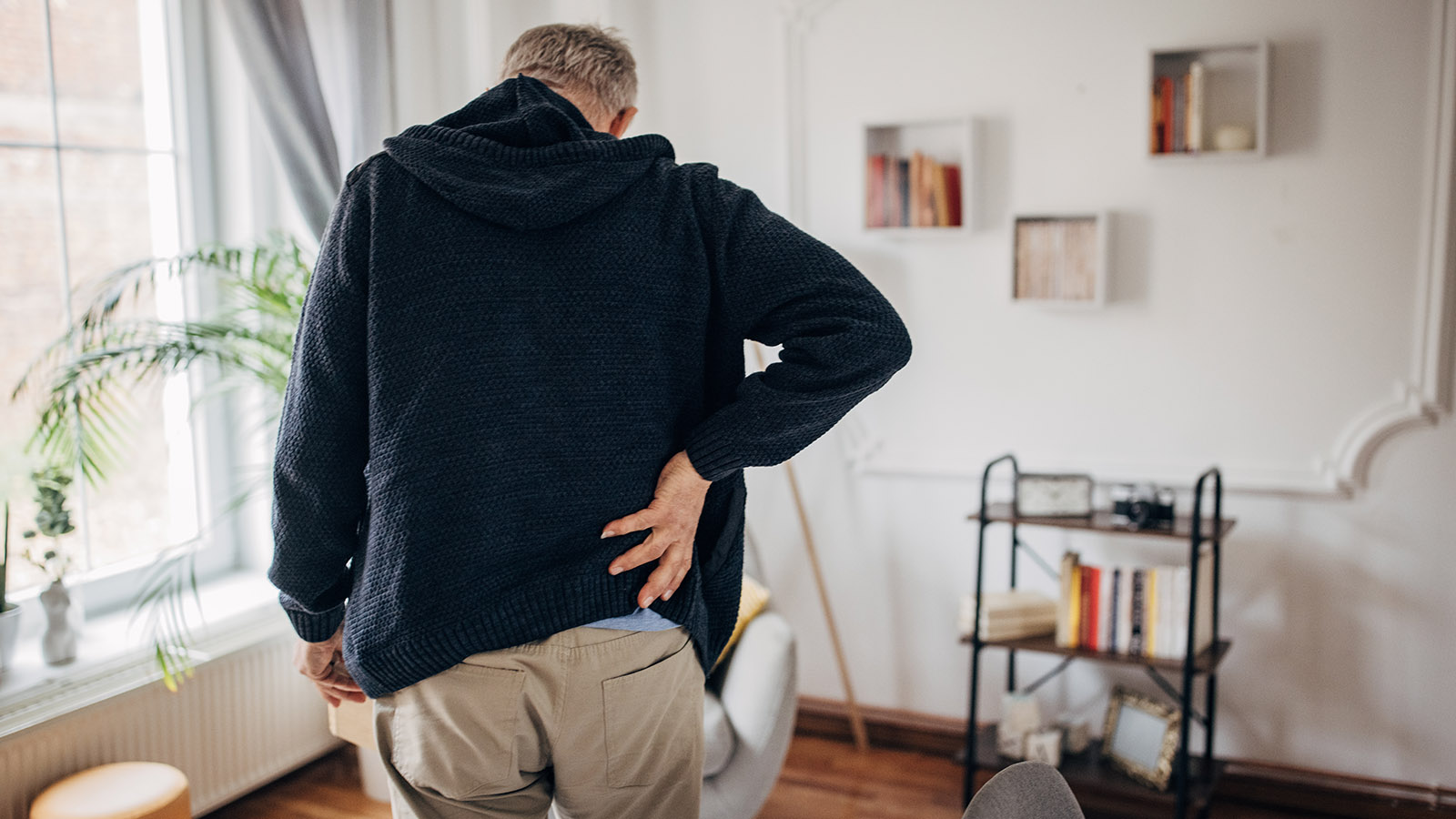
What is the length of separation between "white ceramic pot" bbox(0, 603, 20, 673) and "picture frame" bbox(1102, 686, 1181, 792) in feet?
8.29

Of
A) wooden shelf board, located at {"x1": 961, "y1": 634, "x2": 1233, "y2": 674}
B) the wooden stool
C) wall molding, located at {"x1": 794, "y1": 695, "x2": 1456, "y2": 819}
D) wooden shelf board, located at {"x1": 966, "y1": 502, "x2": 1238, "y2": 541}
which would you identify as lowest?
wall molding, located at {"x1": 794, "y1": 695, "x2": 1456, "y2": 819}

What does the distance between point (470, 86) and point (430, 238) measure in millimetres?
2115

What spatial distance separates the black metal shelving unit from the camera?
2.29 m

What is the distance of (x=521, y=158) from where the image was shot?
105cm

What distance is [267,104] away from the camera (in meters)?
2.42

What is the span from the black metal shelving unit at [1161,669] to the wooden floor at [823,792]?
13 cm

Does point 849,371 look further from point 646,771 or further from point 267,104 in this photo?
point 267,104

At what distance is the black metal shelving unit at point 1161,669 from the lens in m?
2.29

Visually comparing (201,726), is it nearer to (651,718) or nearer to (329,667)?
(329,667)

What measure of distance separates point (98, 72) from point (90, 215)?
0.35 metres

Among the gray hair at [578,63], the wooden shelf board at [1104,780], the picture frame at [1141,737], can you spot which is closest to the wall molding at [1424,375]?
the picture frame at [1141,737]

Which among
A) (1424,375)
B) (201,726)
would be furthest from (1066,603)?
(201,726)

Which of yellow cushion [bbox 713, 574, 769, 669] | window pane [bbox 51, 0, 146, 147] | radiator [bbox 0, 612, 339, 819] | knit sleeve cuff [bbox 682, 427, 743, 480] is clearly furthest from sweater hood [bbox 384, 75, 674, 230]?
window pane [bbox 51, 0, 146, 147]

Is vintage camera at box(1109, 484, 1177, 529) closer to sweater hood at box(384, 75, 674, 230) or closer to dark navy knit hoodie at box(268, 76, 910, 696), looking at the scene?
dark navy knit hoodie at box(268, 76, 910, 696)
